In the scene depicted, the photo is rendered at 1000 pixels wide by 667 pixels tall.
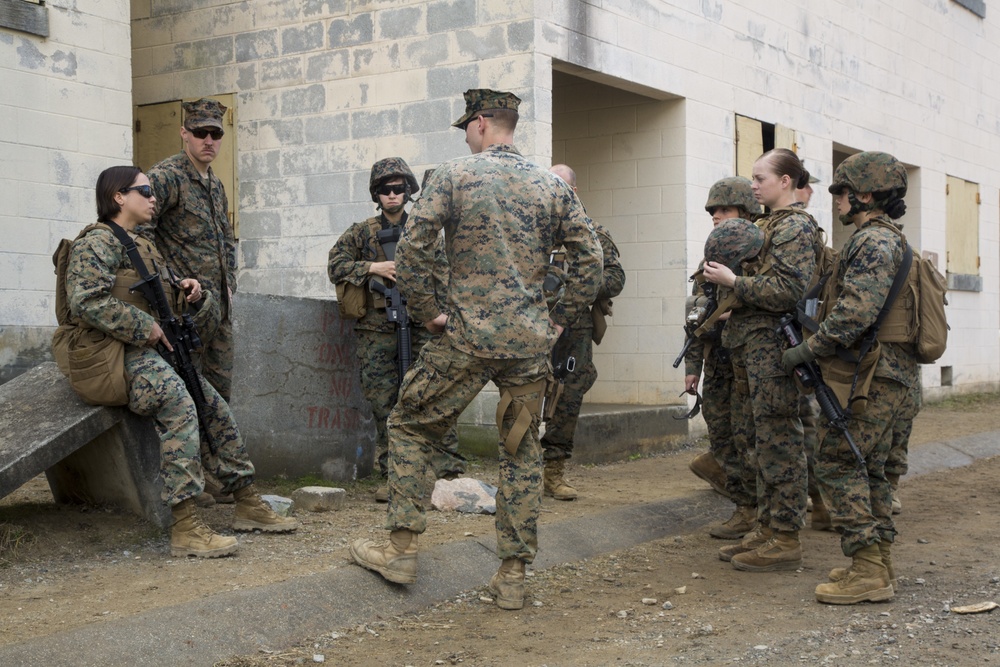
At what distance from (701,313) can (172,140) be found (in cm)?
539

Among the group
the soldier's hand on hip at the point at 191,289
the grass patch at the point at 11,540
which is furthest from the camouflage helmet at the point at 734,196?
the grass patch at the point at 11,540

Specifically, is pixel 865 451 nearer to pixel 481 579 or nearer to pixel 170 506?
pixel 481 579

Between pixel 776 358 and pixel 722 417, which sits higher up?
pixel 776 358

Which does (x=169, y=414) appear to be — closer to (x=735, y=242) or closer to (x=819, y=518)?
(x=735, y=242)

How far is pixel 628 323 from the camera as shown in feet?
32.4

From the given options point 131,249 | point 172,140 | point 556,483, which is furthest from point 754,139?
point 131,249

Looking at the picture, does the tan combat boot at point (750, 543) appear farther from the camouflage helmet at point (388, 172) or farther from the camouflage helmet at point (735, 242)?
the camouflage helmet at point (388, 172)

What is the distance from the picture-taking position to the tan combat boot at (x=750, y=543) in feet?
19.2

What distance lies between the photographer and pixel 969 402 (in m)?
14.1

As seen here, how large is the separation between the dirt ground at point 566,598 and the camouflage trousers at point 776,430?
34 centimetres

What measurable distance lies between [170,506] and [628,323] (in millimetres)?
5501

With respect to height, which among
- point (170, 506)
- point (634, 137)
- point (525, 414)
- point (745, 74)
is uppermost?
point (745, 74)

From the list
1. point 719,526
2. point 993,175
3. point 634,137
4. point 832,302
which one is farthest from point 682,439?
point 993,175

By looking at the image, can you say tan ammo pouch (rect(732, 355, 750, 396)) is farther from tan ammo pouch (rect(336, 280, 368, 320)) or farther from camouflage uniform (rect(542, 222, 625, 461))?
tan ammo pouch (rect(336, 280, 368, 320))
